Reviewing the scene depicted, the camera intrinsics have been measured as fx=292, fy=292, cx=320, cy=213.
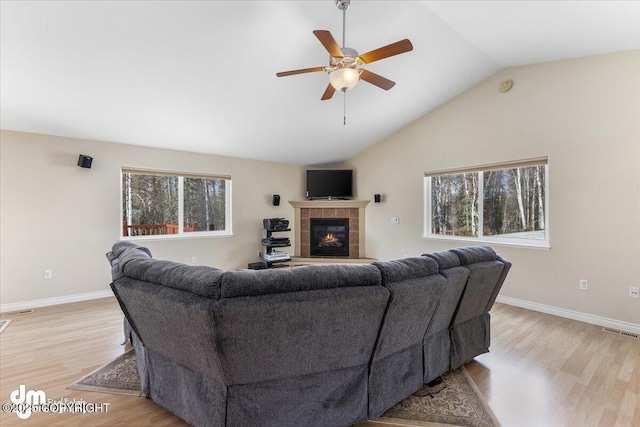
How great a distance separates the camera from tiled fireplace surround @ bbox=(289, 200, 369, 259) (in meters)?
6.05

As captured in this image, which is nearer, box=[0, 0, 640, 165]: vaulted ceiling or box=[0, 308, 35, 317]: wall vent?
box=[0, 0, 640, 165]: vaulted ceiling

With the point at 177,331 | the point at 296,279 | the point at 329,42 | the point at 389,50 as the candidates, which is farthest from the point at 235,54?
the point at 177,331

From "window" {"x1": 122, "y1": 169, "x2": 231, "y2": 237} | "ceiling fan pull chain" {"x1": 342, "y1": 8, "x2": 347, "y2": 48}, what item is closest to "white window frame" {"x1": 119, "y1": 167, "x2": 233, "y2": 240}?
"window" {"x1": 122, "y1": 169, "x2": 231, "y2": 237}

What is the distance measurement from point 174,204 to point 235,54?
291 cm

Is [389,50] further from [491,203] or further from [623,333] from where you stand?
[623,333]

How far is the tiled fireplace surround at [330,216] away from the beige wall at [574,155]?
6.33 ft

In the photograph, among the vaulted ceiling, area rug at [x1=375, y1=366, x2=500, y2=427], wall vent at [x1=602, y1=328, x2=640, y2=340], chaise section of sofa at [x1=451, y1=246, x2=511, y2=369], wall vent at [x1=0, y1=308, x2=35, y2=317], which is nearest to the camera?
area rug at [x1=375, y1=366, x2=500, y2=427]

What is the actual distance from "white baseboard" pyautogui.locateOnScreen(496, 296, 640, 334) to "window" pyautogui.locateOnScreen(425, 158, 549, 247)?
0.79 m

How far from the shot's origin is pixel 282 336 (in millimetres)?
1426

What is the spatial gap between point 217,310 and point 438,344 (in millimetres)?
1649

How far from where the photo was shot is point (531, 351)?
264 cm

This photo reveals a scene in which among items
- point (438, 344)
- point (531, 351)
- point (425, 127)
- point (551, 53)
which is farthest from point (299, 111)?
point (531, 351)

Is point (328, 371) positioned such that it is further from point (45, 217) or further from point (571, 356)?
point (45, 217)

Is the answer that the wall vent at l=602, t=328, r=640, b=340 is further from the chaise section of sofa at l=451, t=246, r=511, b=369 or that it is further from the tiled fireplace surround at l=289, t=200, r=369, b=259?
the tiled fireplace surround at l=289, t=200, r=369, b=259
